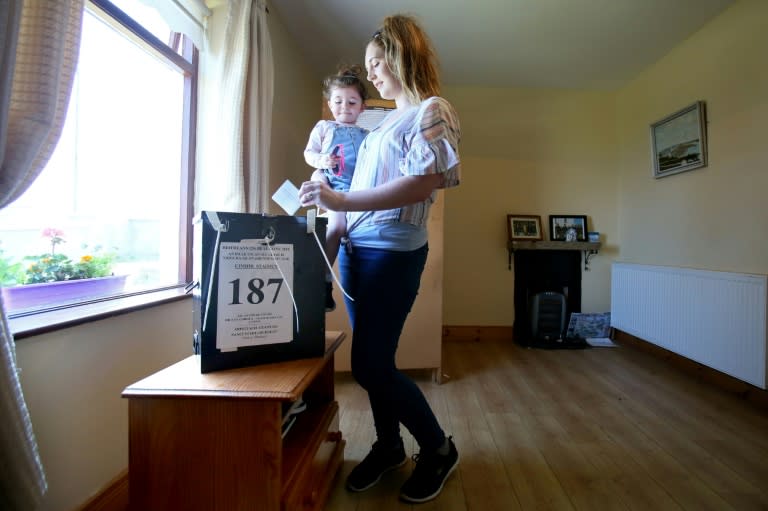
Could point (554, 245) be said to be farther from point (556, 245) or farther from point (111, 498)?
point (111, 498)

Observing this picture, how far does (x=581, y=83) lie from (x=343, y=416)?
328cm

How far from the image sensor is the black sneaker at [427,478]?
3.61 feet

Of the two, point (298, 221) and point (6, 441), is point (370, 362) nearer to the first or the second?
point (298, 221)

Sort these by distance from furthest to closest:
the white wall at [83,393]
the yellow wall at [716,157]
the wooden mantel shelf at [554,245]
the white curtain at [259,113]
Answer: the wooden mantel shelf at [554,245]
the yellow wall at [716,157]
the white curtain at [259,113]
the white wall at [83,393]

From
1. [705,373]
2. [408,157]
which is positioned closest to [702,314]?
[705,373]

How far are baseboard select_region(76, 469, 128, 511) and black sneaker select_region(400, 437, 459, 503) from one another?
2.78 feet

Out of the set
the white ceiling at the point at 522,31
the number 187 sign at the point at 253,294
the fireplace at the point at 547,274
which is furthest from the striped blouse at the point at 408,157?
the fireplace at the point at 547,274

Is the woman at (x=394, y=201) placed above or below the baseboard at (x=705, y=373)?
above

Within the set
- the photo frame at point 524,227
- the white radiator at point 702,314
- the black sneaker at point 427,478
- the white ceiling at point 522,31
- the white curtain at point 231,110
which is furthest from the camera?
the photo frame at point 524,227

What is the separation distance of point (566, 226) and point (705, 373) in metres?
1.42

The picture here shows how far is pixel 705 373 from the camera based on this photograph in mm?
2199

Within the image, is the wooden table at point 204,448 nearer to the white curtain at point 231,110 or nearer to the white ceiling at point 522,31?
the white curtain at point 231,110

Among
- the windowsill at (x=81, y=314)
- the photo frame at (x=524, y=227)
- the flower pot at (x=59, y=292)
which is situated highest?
the photo frame at (x=524, y=227)

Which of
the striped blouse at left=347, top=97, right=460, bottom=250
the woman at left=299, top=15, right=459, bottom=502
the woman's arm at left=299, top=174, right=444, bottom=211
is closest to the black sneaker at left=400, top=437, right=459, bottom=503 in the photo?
the woman at left=299, top=15, right=459, bottom=502
